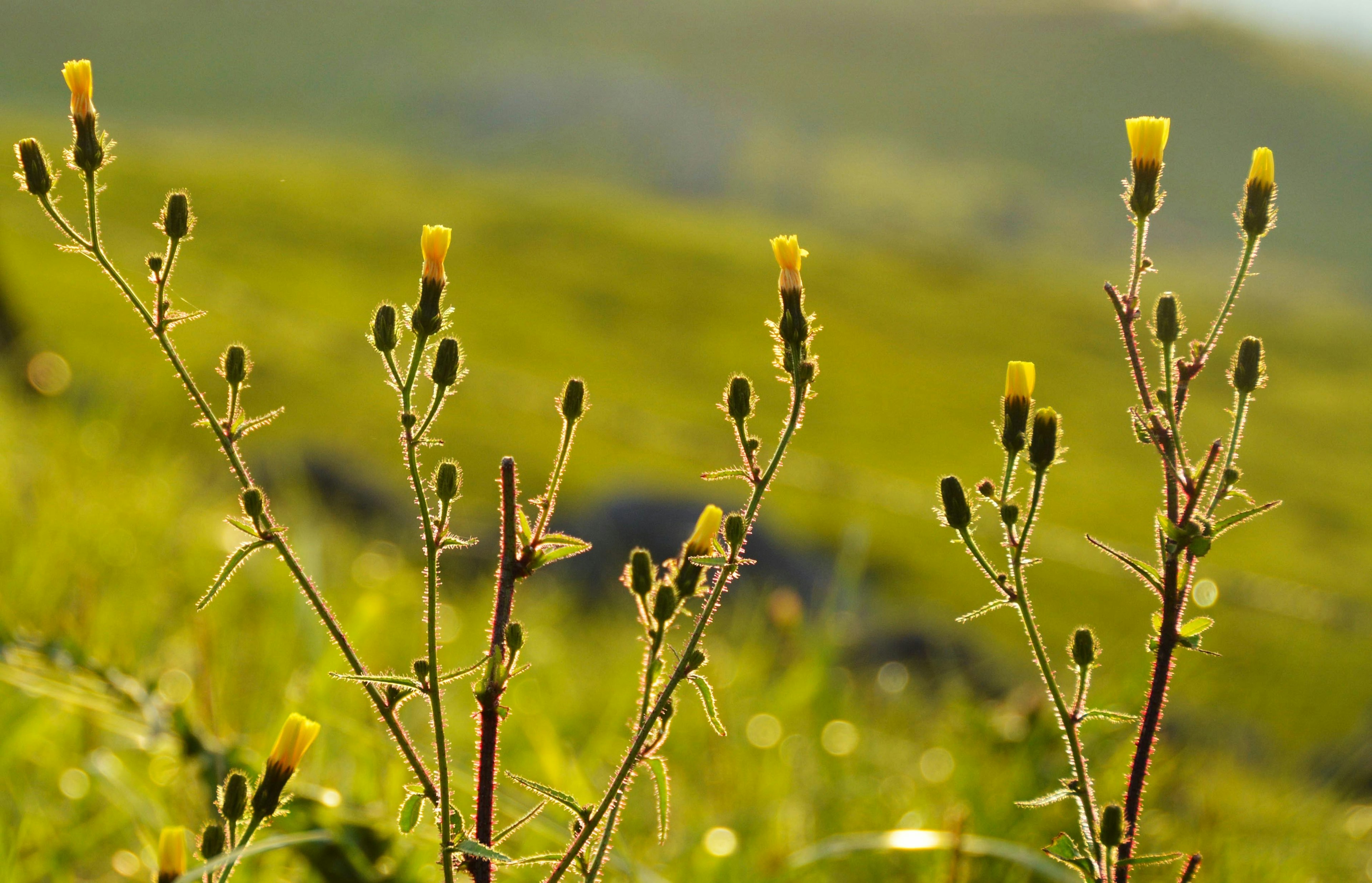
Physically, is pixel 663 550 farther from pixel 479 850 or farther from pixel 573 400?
pixel 479 850

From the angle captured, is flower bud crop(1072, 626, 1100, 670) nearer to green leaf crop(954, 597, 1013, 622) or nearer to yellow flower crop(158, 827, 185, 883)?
green leaf crop(954, 597, 1013, 622)

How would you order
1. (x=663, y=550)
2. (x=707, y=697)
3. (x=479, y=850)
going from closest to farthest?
1. (x=479, y=850)
2. (x=707, y=697)
3. (x=663, y=550)

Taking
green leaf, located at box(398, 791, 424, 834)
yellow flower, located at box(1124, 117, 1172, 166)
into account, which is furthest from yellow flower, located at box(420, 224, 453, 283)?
yellow flower, located at box(1124, 117, 1172, 166)

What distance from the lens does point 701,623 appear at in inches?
44.2

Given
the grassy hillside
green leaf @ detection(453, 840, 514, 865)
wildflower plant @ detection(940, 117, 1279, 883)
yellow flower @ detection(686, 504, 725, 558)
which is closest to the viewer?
green leaf @ detection(453, 840, 514, 865)

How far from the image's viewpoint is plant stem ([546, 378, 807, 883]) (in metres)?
1.12

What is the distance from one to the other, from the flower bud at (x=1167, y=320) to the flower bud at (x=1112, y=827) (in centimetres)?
53

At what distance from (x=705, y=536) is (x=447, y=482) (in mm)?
302

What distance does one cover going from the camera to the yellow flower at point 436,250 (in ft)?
3.76

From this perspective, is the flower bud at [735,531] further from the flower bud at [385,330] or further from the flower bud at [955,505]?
the flower bud at [385,330]

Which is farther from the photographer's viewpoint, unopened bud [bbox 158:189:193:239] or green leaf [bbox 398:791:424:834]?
unopened bud [bbox 158:189:193:239]

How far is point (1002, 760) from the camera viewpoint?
3014 mm

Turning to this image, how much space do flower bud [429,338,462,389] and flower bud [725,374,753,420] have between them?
307 millimetres

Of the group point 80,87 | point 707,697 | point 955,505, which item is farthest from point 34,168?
point 955,505
